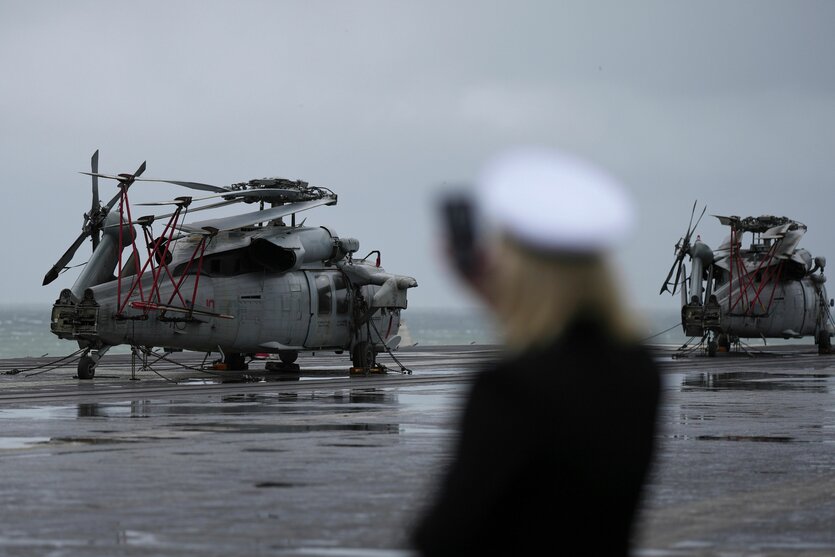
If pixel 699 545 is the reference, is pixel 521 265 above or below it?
above

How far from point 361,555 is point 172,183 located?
82.9 feet

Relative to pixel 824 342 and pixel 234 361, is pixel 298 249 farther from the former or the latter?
pixel 824 342

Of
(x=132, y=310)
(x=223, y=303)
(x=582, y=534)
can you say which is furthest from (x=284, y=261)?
(x=582, y=534)

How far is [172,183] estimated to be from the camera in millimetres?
33656

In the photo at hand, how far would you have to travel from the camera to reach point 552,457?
3.88 meters

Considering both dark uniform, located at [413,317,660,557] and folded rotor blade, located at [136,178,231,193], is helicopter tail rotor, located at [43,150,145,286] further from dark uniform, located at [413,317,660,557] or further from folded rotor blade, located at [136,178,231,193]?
dark uniform, located at [413,317,660,557]

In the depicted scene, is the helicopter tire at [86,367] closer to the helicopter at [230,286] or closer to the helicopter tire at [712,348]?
the helicopter at [230,286]

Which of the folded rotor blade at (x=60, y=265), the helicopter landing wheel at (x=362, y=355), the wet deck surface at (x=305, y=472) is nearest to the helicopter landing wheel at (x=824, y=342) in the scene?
the helicopter landing wheel at (x=362, y=355)

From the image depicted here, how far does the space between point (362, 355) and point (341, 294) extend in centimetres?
177

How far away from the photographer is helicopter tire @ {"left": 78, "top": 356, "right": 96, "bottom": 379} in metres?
34.8

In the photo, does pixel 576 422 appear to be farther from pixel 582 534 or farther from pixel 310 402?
pixel 310 402

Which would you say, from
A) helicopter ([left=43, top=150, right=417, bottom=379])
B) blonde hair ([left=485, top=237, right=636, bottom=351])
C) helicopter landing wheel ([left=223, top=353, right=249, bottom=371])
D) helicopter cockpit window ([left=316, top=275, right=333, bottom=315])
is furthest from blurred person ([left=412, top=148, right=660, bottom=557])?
helicopter landing wheel ([left=223, top=353, right=249, bottom=371])

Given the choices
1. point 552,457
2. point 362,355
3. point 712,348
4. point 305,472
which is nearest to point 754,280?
point 712,348

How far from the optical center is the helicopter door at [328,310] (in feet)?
121
